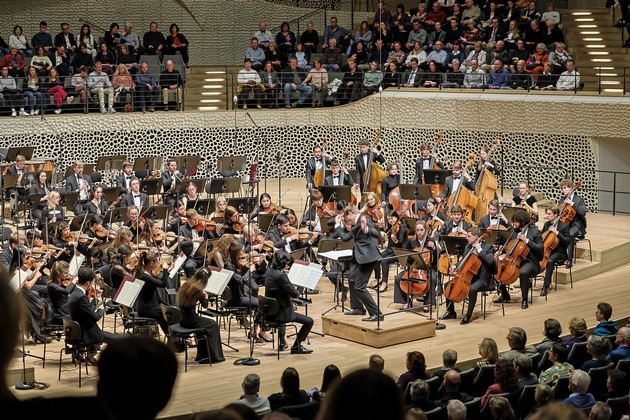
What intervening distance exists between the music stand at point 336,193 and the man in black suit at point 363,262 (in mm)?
2941

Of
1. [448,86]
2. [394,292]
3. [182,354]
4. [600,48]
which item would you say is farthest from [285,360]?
[600,48]

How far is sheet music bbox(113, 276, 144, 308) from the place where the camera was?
966 cm

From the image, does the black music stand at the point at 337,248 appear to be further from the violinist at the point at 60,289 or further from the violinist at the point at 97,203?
the violinist at the point at 97,203

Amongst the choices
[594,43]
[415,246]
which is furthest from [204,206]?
[594,43]

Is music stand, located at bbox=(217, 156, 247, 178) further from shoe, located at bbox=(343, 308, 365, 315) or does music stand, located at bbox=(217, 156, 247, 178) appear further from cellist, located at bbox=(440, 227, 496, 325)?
cellist, located at bbox=(440, 227, 496, 325)

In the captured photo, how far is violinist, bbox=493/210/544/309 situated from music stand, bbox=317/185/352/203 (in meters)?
3.16

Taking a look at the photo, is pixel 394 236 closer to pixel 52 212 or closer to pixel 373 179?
pixel 373 179

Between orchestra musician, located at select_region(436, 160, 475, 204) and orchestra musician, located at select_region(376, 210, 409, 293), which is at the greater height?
orchestra musician, located at select_region(436, 160, 475, 204)

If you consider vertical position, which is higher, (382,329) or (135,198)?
(135,198)

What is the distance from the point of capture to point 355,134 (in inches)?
841

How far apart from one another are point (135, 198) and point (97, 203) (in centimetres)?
67

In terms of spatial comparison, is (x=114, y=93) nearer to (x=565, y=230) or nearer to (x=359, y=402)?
(x=565, y=230)

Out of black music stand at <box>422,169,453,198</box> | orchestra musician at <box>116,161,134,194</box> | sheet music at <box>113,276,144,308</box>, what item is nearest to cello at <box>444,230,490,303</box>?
black music stand at <box>422,169,453,198</box>

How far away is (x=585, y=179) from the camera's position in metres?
18.0
